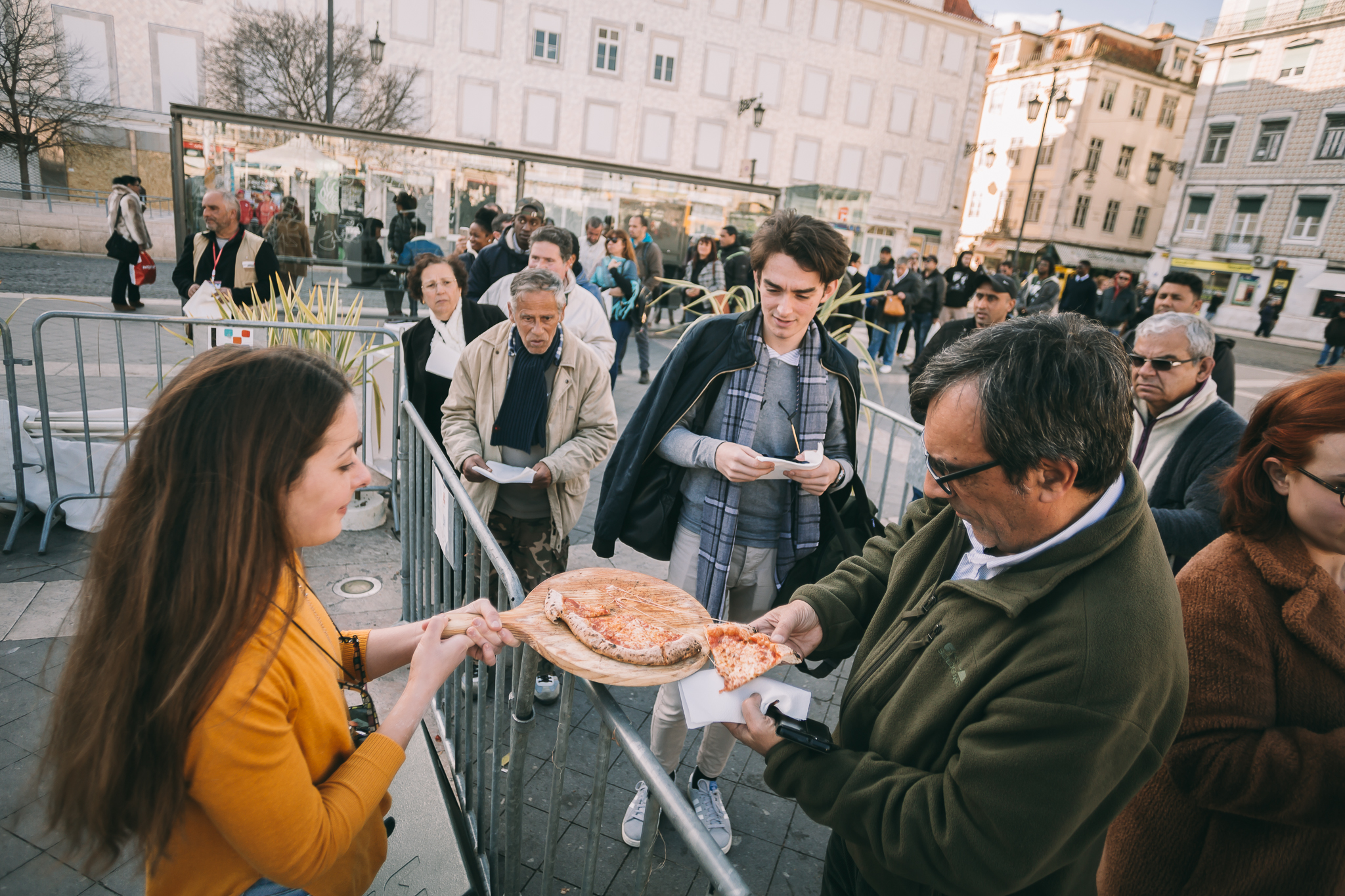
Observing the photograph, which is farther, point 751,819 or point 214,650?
point 751,819

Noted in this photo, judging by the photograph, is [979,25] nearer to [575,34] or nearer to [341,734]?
[575,34]

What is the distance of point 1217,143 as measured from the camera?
3469cm

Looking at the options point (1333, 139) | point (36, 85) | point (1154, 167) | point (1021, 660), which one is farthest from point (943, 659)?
point (1154, 167)

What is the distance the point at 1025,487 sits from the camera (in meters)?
1.25

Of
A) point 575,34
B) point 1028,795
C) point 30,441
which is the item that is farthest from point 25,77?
point 1028,795

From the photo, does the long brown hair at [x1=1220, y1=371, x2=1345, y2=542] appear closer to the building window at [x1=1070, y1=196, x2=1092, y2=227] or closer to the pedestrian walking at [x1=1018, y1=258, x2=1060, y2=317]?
the pedestrian walking at [x1=1018, y1=258, x2=1060, y2=317]

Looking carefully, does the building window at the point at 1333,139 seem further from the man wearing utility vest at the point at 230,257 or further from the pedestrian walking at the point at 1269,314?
the man wearing utility vest at the point at 230,257

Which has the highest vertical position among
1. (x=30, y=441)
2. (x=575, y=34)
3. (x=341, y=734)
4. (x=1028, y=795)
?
(x=575, y=34)

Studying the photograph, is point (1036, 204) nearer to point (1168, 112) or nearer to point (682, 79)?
point (1168, 112)

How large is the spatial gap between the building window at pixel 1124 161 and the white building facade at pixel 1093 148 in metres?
0.08

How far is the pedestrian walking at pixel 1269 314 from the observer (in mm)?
28484

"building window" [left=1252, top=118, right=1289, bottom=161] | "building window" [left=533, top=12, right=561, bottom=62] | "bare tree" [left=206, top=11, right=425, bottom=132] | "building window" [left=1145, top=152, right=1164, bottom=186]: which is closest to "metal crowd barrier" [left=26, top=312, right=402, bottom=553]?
"bare tree" [left=206, top=11, right=425, bottom=132]

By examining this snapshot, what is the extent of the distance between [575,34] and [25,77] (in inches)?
772

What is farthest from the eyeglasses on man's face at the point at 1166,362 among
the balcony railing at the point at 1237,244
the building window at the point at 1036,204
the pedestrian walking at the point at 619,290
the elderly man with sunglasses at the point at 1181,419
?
the building window at the point at 1036,204
